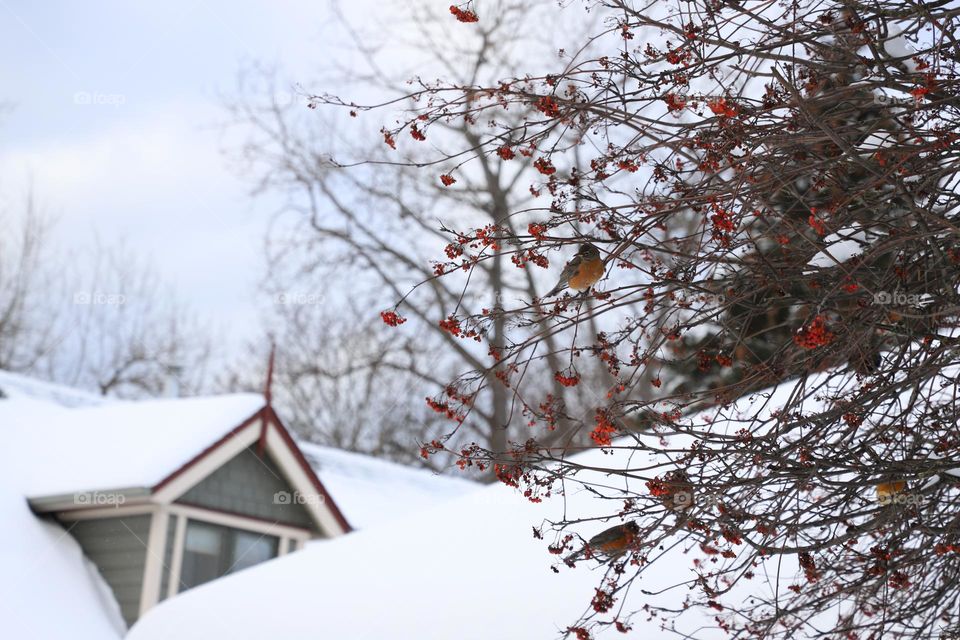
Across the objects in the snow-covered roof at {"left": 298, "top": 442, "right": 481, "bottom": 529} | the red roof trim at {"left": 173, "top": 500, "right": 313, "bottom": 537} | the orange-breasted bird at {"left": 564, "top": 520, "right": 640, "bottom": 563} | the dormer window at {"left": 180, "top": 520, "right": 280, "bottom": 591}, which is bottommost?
the orange-breasted bird at {"left": 564, "top": 520, "right": 640, "bottom": 563}

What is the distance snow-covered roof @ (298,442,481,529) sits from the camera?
541 inches

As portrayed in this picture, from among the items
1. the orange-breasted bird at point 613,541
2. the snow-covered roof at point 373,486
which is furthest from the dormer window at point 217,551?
the orange-breasted bird at point 613,541

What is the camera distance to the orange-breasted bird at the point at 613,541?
374 centimetres

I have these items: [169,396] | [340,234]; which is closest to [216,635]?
[169,396]

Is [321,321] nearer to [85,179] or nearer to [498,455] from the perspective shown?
[85,179]

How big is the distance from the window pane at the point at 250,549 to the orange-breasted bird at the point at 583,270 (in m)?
8.47

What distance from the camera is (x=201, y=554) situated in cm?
1105

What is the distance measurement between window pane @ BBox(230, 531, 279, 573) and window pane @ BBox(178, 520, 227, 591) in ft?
0.60

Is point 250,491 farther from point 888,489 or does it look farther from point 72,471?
point 888,489

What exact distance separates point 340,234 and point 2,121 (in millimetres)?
9606

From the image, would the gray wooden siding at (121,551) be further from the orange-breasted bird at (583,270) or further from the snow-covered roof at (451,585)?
the orange-breasted bird at (583,270)

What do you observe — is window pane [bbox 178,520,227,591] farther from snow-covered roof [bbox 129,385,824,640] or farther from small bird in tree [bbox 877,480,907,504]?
small bird in tree [bbox 877,480,907,504]

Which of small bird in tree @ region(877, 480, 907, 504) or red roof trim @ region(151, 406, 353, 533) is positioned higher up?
red roof trim @ region(151, 406, 353, 533)

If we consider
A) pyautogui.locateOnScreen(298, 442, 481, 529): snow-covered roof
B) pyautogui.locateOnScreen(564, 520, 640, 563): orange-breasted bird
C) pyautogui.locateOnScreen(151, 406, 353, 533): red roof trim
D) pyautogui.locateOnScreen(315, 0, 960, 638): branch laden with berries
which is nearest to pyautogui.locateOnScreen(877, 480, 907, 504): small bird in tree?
pyautogui.locateOnScreen(315, 0, 960, 638): branch laden with berries
